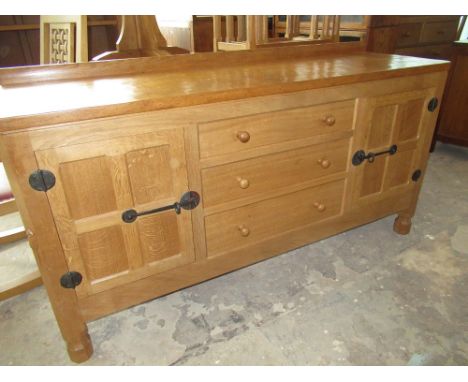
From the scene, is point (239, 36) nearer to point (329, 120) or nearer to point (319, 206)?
point (329, 120)

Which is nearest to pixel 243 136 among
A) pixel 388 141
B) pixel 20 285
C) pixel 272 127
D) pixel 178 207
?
pixel 272 127

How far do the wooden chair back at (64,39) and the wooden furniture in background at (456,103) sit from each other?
2.21m

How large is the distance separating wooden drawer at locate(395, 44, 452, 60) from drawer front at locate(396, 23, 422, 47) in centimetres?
4

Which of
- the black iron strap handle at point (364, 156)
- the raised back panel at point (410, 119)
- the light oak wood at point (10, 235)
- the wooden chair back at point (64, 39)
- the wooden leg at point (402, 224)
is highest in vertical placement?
the wooden chair back at point (64, 39)

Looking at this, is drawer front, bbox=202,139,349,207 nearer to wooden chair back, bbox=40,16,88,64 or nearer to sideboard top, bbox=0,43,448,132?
sideboard top, bbox=0,43,448,132

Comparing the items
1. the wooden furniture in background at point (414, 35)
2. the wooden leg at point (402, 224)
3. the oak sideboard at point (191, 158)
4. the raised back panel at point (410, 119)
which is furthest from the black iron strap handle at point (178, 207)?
the wooden furniture in background at point (414, 35)

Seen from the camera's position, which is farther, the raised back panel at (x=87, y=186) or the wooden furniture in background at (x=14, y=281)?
the wooden furniture in background at (x=14, y=281)

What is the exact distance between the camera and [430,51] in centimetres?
239

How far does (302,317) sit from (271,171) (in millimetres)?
529

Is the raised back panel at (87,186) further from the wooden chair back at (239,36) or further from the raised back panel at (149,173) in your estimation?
the wooden chair back at (239,36)

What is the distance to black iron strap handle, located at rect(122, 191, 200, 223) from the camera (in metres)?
0.95

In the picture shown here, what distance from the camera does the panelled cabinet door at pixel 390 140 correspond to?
125 centimetres

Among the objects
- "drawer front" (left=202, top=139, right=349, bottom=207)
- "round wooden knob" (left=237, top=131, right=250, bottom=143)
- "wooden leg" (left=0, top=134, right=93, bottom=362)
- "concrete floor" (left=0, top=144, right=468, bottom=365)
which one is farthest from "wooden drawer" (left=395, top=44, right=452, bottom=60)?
"wooden leg" (left=0, top=134, right=93, bottom=362)
